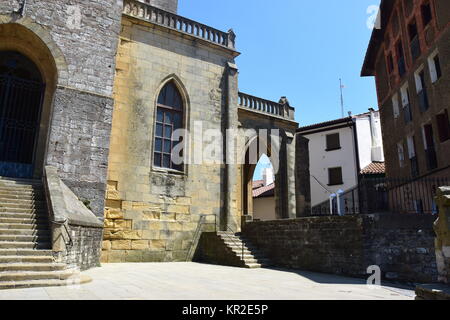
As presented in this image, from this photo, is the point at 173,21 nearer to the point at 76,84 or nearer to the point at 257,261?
the point at 76,84

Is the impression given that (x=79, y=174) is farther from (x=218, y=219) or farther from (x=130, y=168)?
(x=218, y=219)

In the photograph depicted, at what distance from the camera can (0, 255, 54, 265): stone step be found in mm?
5910

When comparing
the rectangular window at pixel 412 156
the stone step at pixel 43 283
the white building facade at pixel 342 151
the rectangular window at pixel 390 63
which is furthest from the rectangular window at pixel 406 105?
the stone step at pixel 43 283

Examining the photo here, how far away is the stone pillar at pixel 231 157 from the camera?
12.9m

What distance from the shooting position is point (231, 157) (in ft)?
43.7

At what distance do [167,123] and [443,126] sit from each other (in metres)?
10.3

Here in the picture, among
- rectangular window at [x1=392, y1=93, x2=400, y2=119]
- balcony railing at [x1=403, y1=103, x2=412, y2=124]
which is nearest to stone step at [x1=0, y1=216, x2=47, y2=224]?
balcony railing at [x1=403, y1=103, x2=412, y2=124]

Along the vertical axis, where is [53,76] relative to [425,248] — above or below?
above

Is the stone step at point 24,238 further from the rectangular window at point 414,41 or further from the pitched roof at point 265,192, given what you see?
the pitched roof at point 265,192

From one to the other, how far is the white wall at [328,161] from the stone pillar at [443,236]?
2051 cm

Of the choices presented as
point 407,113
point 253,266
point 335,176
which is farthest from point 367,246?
point 335,176
